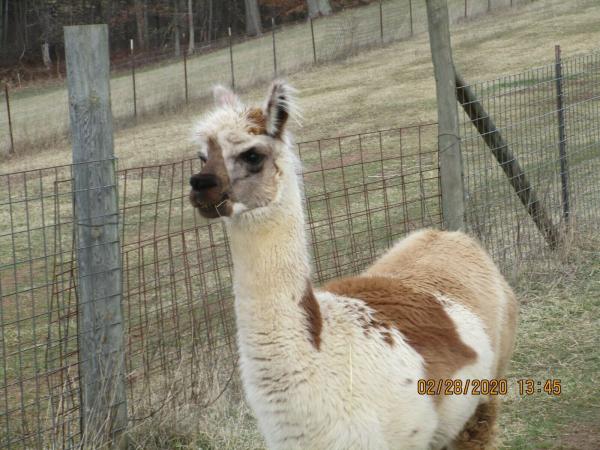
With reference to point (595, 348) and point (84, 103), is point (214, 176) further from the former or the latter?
point (595, 348)

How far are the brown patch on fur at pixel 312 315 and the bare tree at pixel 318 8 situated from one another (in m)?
39.5

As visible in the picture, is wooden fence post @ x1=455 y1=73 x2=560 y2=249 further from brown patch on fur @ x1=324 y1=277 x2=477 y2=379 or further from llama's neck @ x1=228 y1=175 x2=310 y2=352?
llama's neck @ x1=228 y1=175 x2=310 y2=352

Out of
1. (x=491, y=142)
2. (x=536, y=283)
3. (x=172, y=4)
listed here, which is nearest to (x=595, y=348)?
(x=536, y=283)

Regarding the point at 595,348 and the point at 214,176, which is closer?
the point at 214,176

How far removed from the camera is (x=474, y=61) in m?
25.9

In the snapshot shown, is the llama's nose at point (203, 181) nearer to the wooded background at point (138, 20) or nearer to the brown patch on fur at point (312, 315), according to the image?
the brown patch on fur at point (312, 315)

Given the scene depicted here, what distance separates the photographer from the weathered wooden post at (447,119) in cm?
692

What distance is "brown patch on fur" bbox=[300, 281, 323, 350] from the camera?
378cm

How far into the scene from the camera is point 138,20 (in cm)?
4556

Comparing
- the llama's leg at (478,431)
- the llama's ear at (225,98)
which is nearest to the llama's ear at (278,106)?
the llama's ear at (225,98)

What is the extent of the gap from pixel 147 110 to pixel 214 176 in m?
21.7
